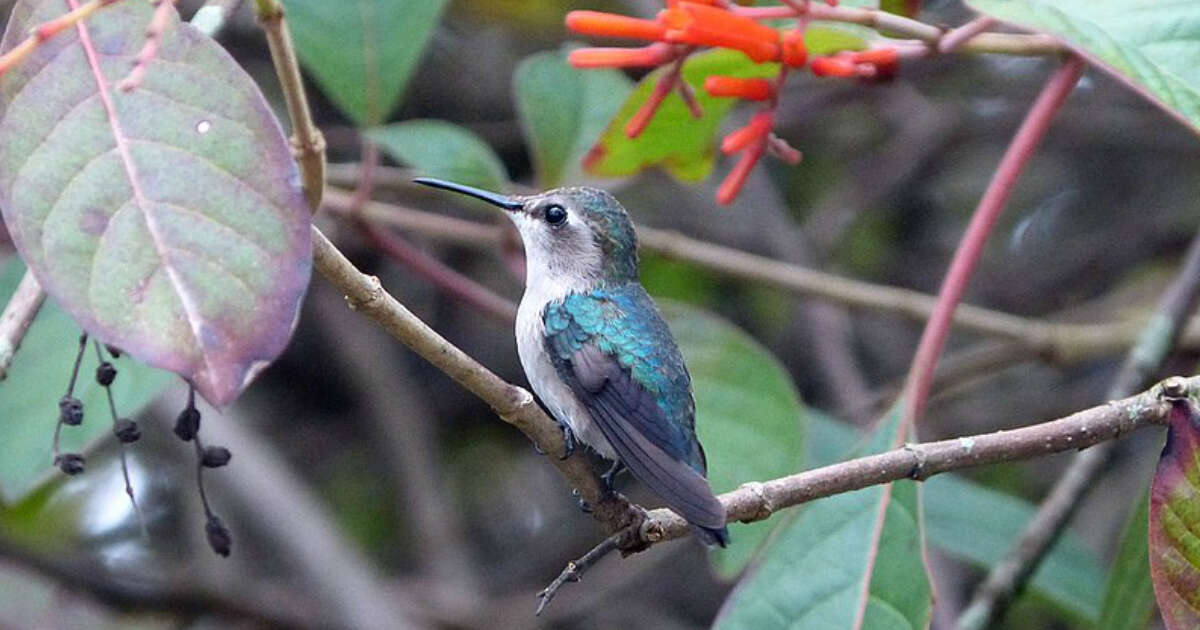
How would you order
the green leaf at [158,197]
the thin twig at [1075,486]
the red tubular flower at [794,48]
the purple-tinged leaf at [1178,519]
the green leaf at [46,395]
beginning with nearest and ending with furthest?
1. the green leaf at [158,197]
2. the purple-tinged leaf at [1178,519]
3. the red tubular flower at [794,48]
4. the green leaf at [46,395]
5. the thin twig at [1075,486]

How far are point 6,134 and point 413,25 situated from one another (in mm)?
1849

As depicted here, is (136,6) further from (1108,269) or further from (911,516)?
(1108,269)

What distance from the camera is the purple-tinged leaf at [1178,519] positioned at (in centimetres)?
173

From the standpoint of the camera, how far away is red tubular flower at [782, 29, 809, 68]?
1987 mm

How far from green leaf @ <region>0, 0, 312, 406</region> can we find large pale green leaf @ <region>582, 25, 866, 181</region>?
1.04m

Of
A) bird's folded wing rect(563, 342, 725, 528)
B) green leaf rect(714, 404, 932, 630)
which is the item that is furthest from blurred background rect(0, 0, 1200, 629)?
green leaf rect(714, 404, 932, 630)

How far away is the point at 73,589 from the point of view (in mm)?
3908

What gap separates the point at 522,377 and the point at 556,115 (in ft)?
4.07

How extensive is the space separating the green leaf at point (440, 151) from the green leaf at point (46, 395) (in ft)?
2.40

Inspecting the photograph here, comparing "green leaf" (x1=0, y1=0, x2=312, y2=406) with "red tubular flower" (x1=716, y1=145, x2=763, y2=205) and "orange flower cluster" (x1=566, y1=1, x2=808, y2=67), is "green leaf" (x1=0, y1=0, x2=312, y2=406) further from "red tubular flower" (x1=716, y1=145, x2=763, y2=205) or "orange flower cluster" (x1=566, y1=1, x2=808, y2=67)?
"red tubular flower" (x1=716, y1=145, x2=763, y2=205)

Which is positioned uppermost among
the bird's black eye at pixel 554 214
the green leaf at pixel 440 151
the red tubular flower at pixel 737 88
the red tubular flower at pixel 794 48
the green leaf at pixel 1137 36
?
the green leaf at pixel 1137 36

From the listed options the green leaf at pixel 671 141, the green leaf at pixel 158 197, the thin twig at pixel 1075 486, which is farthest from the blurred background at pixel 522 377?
the green leaf at pixel 158 197

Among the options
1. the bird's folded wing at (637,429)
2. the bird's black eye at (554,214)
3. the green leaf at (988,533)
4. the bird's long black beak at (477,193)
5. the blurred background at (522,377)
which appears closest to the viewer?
the bird's folded wing at (637,429)

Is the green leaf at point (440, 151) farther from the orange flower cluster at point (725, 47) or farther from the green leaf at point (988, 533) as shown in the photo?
the green leaf at point (988, 533)
